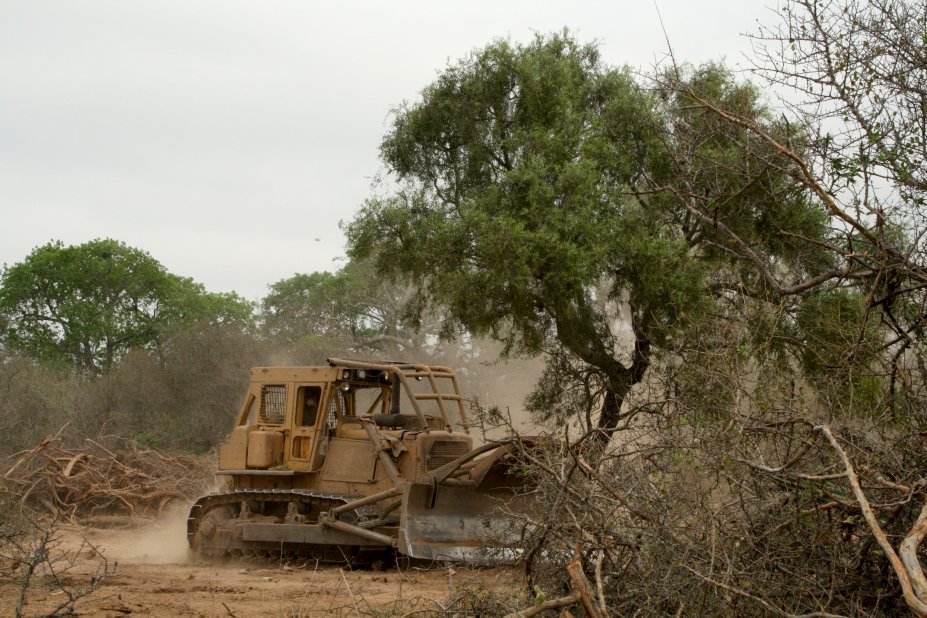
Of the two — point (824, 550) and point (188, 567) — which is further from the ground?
point (824, 550)

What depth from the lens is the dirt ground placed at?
7.32 metres

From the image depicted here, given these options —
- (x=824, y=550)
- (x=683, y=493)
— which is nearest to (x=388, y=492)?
(x=683, y=493)

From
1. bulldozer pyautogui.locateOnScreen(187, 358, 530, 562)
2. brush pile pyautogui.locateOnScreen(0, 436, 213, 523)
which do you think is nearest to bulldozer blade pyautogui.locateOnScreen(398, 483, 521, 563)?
bulldozer pyautogui.locateOnScreen(187, 358, 530, 562)

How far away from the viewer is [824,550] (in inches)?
216

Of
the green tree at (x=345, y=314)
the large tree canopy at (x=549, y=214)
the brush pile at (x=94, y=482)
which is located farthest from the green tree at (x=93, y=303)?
the large tree canopy at (x=549, y=214)

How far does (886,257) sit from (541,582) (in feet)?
8.77

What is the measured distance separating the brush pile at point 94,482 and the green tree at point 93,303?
16.5 m

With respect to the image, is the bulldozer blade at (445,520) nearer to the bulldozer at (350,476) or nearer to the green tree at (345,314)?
the bulldozer at (350,476)

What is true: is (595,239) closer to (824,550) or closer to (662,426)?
(662,426)

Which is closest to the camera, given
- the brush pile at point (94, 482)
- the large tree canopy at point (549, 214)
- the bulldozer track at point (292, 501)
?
the bulldozer track at point (292, 501)

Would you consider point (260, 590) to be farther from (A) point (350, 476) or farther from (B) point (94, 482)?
(B) point (94, 482)

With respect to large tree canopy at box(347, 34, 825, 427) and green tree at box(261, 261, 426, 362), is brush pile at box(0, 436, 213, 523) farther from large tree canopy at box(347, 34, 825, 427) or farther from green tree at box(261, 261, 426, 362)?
green tree at box(261, 261, 426, 362)

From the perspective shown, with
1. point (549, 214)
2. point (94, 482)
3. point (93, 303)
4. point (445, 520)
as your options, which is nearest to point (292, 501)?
point (445, 520)

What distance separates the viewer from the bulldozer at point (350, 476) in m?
11.8
